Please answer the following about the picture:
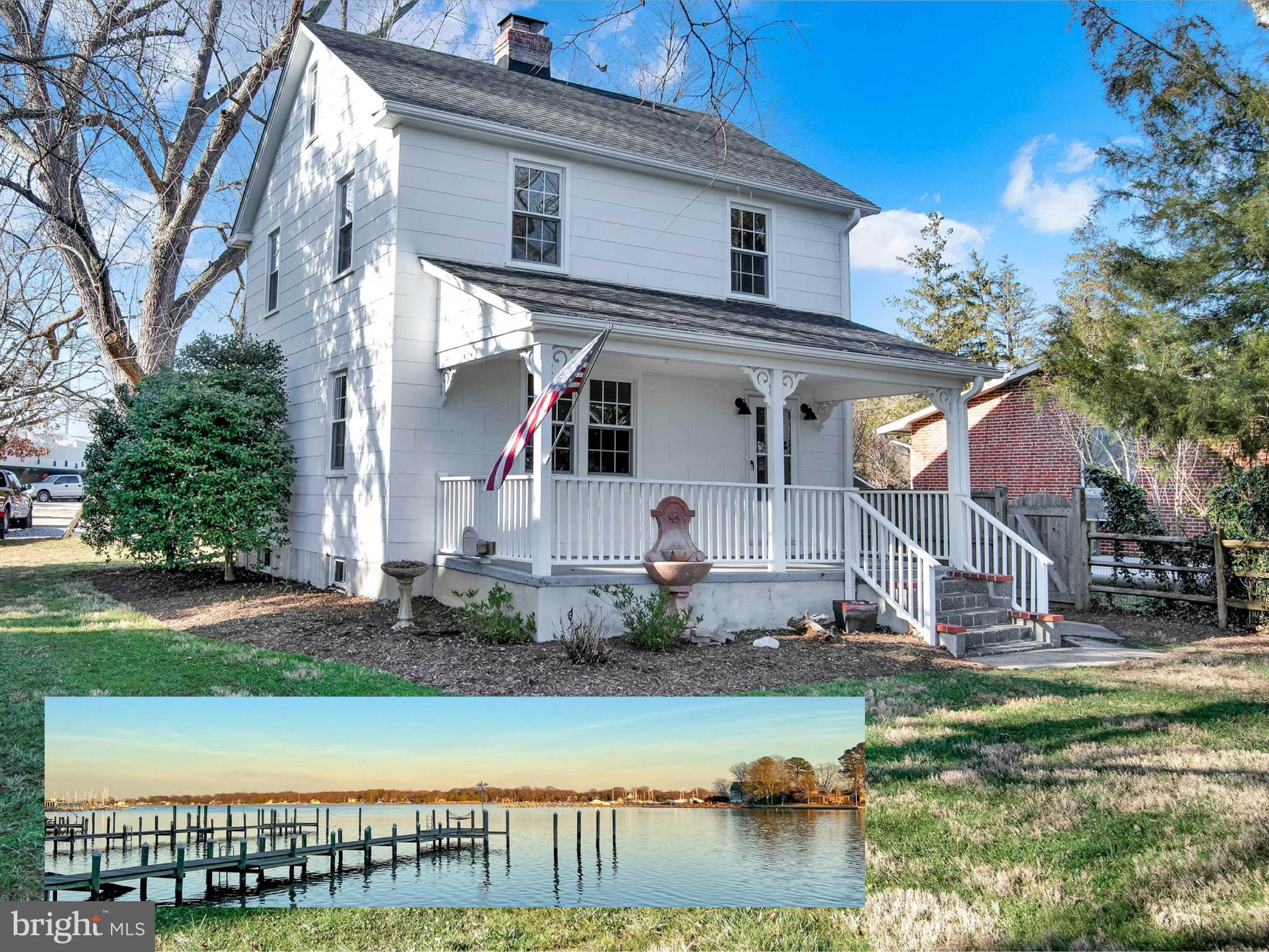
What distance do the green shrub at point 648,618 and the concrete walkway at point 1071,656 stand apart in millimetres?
3045

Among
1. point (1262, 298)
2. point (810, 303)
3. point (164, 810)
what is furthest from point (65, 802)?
point (810, 303)

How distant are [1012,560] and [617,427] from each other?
527 centimetres

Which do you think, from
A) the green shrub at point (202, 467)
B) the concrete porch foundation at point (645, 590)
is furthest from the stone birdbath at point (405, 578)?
the green shrub at point (202, 467)

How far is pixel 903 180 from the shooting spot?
26.0 m

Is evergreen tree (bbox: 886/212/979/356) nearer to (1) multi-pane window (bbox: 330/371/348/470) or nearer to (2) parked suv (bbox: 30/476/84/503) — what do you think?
(1) multi-pane window (bbox: 330/371/348/470)

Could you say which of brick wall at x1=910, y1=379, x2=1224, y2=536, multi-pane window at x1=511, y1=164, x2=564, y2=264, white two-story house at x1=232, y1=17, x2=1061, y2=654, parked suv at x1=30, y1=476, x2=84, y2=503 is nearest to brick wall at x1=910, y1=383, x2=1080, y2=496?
brick wall at x1=910, y1=379, x2=1224, y2=536

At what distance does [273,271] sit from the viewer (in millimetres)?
16547

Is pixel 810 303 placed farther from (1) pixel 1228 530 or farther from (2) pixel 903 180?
(2) pixel 903 180

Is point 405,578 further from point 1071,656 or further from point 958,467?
point 1071,656

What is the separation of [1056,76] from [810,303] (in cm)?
553

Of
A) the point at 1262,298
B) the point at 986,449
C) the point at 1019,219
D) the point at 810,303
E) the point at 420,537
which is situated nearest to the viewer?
the point at 1262,298

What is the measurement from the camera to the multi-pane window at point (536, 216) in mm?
12438

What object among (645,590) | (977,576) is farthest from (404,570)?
(977,576)

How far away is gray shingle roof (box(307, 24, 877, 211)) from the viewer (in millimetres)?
12375
